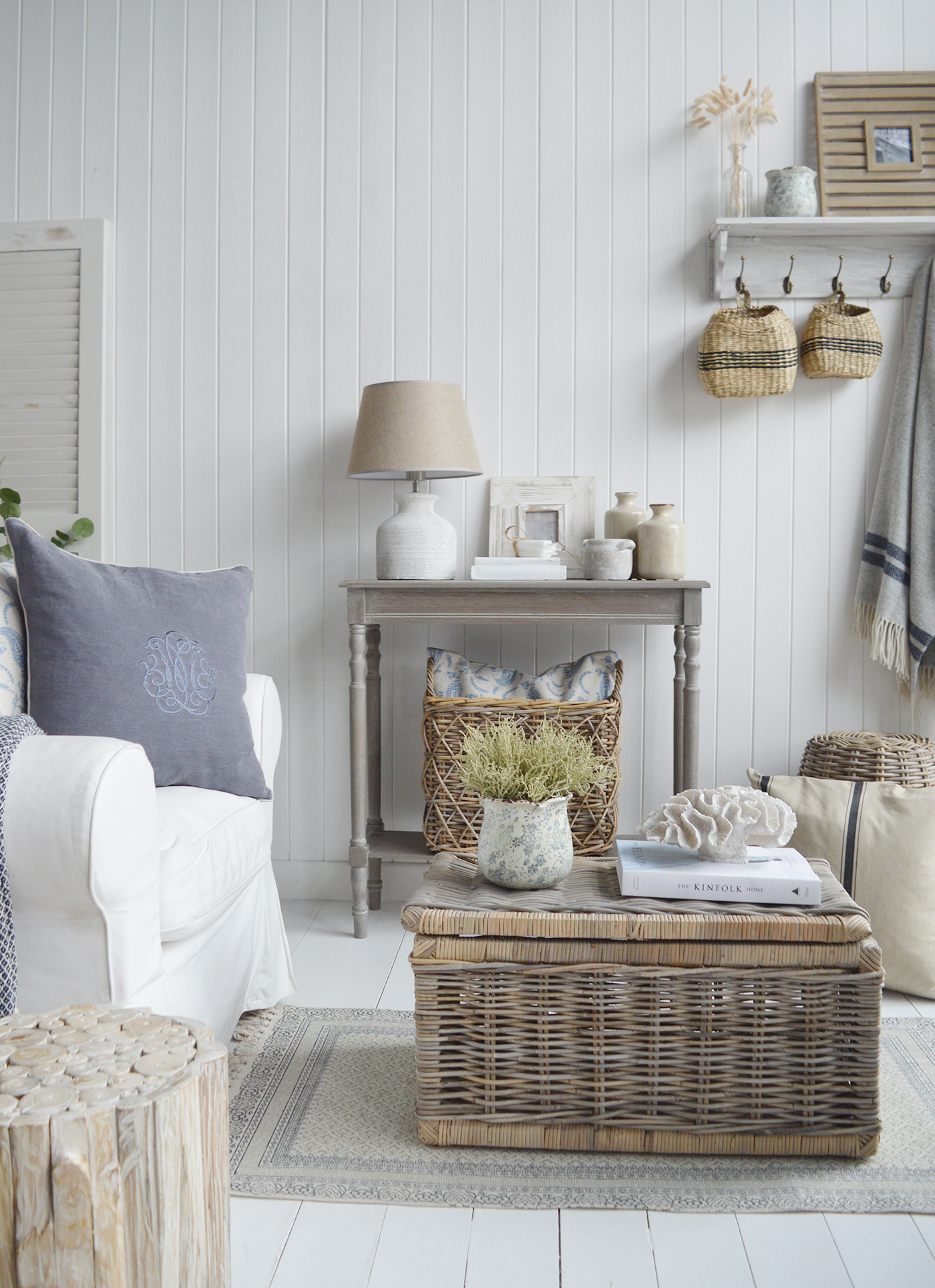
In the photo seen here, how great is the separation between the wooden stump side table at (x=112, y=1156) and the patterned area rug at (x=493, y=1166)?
475 millimetres

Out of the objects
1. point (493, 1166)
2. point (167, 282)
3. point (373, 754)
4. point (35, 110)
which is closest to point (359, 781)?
point (373, 754)

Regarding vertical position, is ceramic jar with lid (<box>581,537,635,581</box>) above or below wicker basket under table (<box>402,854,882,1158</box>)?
above

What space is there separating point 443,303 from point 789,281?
0.92 m

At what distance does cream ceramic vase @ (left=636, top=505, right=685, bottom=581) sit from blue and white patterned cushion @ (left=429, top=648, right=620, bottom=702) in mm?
236

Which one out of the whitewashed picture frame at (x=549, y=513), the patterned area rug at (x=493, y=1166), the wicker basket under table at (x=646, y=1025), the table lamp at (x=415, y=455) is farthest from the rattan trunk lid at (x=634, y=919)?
the whitewashed picture frame at (x=549, y=513)

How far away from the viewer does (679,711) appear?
8.38ft

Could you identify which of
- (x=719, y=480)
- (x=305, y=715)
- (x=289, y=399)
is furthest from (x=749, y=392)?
(x=305, y=715)

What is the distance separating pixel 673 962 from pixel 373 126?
2372mm

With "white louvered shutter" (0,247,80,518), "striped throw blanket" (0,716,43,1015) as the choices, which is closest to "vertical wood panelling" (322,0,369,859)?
"white louvered shutter" (0,247,80,518)

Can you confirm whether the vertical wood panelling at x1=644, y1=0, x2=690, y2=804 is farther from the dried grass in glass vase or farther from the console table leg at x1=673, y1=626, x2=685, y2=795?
the console table leg at x1=673, y1=626, x2=685, y2=795

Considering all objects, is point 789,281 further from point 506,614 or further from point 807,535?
point 506,614

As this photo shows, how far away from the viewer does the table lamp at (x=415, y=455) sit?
2480mm

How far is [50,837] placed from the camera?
1.30m

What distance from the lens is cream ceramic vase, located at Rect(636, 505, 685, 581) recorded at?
2.53 metres
